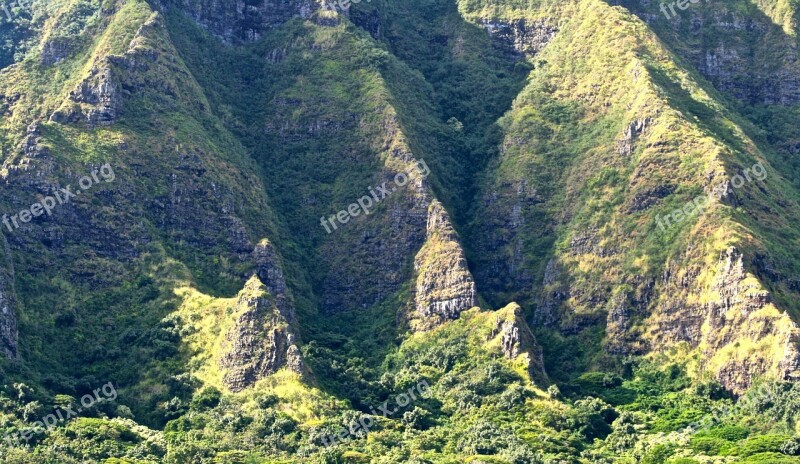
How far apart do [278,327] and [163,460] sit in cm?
2099

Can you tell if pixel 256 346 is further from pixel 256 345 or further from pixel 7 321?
pixel 7 321

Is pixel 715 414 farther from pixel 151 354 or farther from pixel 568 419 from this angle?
pixel 151 354

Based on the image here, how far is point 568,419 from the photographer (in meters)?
193

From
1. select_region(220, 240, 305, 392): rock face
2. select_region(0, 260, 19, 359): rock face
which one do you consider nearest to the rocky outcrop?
select_region(220, 240, 305, 392): rock face

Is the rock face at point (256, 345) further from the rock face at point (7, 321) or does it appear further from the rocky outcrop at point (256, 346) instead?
the rock face at point (7, 321)

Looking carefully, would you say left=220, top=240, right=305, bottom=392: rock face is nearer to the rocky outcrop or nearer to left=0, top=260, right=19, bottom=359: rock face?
the rocky outcrop

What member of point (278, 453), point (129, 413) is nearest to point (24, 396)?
point (129, 413)

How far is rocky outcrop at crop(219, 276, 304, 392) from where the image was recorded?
7633 inches

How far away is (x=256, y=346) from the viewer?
195125 mm

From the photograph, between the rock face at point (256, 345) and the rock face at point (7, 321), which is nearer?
the rock face at point (256, 345)

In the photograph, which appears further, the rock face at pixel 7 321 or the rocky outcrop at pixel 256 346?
the rock face at pixel 7 321

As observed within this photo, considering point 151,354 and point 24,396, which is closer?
point 24,396

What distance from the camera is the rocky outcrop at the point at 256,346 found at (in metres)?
194

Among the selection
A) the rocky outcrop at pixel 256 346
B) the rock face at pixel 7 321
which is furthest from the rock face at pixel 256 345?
the rock face at pixel 7 321
